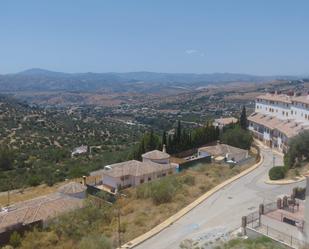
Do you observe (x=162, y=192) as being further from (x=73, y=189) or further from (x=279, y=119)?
(x=279, y=119)

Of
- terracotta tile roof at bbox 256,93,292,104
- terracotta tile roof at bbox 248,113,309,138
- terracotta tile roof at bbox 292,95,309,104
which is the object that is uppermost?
terracotta tile roof at bbox 292,95,309,104

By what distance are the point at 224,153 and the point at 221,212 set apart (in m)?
18.9

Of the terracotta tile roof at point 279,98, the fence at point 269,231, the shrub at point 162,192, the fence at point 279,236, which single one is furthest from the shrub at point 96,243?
the terracotta tile roof at point 279,98

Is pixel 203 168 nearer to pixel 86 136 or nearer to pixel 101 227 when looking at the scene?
pixel 101 227

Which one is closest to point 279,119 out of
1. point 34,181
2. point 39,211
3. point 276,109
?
point 276,109

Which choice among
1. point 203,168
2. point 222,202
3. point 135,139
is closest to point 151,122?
point 135,139

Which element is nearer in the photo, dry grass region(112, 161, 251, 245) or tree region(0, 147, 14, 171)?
dry grass region(112, 161, 251, 245)

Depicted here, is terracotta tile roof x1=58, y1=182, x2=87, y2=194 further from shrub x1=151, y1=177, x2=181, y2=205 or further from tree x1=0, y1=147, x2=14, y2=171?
tree x1=0, y1=147, x2=14, y2=171

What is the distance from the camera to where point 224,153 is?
4516 cm

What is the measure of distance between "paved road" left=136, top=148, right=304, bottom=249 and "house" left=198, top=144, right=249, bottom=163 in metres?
7.60

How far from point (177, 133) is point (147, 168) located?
409 inches

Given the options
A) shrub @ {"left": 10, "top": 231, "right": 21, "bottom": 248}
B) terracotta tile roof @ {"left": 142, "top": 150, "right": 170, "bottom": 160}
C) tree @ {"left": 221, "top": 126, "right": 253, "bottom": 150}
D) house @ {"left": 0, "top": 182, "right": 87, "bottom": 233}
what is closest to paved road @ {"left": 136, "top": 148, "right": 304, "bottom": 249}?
shrub @ {"left": 10, "top": 231, "right": 21, "bottom": 248}

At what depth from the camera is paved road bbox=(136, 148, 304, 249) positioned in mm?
22625

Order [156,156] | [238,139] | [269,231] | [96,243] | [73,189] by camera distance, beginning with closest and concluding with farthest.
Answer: [96,243], [269,231], [73,189], [156,156], [238,139]
